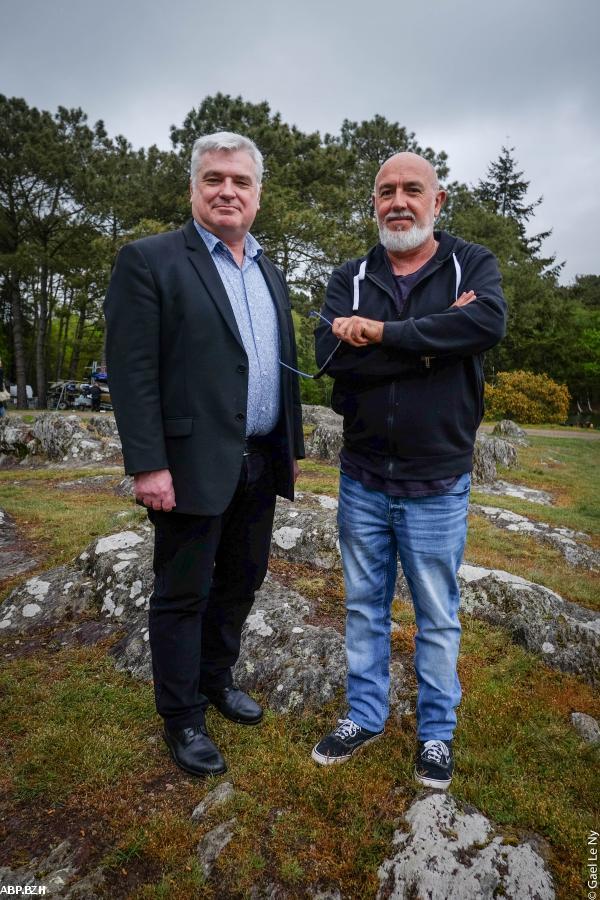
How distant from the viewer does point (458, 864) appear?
1.88m

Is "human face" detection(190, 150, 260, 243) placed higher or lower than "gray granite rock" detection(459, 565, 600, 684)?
higher

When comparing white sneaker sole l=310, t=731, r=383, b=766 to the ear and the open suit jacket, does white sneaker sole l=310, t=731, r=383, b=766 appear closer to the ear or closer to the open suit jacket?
the open suit jacket

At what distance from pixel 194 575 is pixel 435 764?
1266 mm

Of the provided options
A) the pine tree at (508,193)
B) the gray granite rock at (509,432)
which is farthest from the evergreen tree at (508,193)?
the gray granite rock at (509,432)

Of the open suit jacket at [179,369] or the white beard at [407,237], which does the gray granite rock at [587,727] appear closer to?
the open suit jacket at [179,369]

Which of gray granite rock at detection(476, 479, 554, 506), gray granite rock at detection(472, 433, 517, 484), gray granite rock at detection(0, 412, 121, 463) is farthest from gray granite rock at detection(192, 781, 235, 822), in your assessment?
gray granite rock at detection(0, 412, 121, 463)

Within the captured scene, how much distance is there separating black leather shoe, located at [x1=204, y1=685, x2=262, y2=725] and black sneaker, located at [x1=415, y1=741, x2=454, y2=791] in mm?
808

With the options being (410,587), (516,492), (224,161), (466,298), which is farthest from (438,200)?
(516,492)

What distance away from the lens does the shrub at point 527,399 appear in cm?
2450

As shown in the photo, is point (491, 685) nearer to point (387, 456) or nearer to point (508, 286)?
point (387, 456)

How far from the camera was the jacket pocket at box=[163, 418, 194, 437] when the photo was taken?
7.58 ft

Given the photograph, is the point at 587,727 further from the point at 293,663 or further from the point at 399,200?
the point at 399,200

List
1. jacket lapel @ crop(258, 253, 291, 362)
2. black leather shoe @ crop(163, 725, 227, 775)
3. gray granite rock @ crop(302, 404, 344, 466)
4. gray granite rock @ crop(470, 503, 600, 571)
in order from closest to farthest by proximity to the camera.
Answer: black leather shoe @ crop(163, 725, 227, 775)
jacket lapel @ crop(258, 253, 291, 362)
gray granite rock @ crop(470, 503, 600, 571)
gray granite rock @ crop(302, 404, 344, 466)

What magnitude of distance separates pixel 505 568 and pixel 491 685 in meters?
2.21
